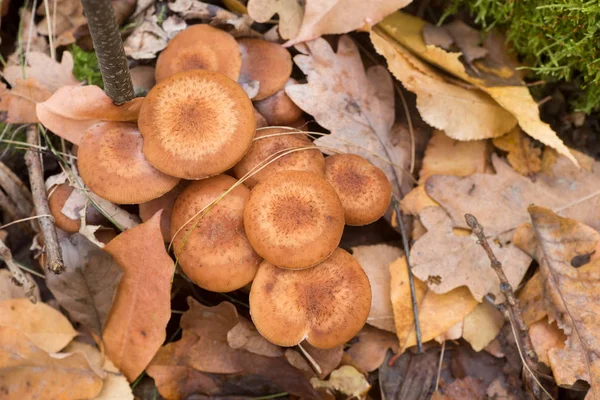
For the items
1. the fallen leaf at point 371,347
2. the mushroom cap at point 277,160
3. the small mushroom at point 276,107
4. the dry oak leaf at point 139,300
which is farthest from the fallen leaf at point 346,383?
the small mushroom at point 276,107

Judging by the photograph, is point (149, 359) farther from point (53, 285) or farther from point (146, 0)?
point (146, 0)

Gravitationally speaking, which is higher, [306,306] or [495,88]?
[495,88]

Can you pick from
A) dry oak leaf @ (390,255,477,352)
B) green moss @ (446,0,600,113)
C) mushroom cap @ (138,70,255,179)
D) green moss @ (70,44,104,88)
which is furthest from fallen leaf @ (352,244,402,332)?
green moss @ (70,44,104,88)

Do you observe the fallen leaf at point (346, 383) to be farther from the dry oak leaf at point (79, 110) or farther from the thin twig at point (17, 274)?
the dry oak leaf at point (79, 110)

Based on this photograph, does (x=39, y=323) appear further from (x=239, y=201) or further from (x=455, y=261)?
(x=455, y=261)

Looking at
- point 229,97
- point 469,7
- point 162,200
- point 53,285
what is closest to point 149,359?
point 53,285

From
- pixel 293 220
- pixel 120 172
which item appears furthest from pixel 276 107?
pixel 120 172
